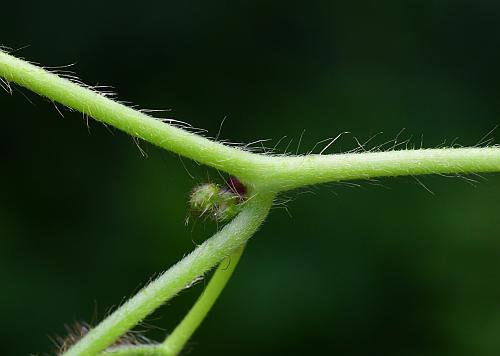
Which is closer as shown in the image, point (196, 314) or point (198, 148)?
point (198, 148)

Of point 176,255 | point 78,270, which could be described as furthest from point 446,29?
point 78,270

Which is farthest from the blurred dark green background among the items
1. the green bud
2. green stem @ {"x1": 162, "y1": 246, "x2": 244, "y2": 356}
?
the green bud

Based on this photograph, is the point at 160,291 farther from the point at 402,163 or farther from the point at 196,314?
the point at 402,163

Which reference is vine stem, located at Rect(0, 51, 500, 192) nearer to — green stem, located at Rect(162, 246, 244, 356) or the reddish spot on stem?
the reddish spot on stem

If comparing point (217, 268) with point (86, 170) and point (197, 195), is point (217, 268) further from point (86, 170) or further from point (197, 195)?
point (86, 170)

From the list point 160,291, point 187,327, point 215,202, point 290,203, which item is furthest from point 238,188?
point 290,203

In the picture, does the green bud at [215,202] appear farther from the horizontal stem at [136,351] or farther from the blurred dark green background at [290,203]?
the blurred dark green background at [290,203]
